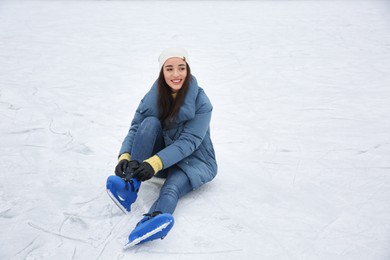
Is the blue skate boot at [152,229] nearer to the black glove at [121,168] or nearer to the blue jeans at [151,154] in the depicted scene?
the blue jeans at [151,154]

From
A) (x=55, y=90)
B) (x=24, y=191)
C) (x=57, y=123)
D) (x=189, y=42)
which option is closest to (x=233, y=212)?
(x=24, y=191)

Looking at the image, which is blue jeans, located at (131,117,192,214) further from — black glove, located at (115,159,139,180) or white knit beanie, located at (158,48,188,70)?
white knit beanie, located at (158,48,188,70)

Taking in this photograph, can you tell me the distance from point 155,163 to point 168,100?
1.36ft

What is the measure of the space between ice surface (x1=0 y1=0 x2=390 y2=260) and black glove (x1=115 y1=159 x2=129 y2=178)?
0.92ft

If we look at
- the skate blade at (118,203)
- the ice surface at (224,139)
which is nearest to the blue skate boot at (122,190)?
the skate blade at (118,203)

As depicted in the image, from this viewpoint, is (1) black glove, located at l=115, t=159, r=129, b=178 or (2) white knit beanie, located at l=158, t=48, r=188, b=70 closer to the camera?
(1) black glove, located at l=115, t=159, r=129, b=178

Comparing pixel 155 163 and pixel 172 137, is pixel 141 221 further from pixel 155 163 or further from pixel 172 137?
pixel 172 137

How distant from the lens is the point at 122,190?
227cm

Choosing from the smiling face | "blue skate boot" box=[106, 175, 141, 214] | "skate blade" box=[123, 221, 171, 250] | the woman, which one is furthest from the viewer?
the smiling face

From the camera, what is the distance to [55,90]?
15.5 feet

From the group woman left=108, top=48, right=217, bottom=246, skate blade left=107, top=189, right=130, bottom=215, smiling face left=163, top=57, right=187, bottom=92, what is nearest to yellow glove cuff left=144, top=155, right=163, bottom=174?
woman left=108, top=48, right=217, bottom=246

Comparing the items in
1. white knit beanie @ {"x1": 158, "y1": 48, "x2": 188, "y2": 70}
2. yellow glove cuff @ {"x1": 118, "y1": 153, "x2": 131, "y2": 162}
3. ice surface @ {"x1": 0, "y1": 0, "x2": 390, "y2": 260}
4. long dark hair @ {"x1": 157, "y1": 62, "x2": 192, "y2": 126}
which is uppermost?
white knit beanie @ {"x1": 158, "y1": 48, "x2": 188, "y2": 70}

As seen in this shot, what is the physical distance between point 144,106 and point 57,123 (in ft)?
5.19

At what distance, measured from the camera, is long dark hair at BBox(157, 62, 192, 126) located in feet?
8.11
